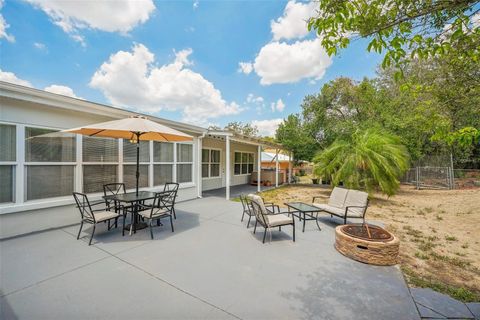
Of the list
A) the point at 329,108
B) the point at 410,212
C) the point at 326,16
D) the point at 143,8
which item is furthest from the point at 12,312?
the point at 329,108

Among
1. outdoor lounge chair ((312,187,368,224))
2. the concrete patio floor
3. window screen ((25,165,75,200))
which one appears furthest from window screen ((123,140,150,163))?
outdoor lounge chair ((312,187,368,224))

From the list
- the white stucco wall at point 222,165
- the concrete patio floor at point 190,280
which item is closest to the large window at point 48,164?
the concrete patio floor at point 190,280

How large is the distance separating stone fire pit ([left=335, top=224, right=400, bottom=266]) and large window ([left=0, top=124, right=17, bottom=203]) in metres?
6.69

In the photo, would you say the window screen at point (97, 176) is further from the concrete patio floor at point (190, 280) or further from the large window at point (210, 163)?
the large window at point (210, 163)

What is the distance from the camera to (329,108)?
49.5 feet

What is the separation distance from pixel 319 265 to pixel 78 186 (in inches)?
228

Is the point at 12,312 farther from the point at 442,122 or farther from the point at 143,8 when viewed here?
the point at 143,8

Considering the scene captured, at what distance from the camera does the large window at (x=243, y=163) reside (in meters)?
13.7

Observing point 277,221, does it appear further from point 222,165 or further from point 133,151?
point 222,165

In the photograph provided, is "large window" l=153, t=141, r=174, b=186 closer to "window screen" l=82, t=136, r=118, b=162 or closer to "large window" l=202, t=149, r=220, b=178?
"window screen" l=82, t=136, r=118, b=162

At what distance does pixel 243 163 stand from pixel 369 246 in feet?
37.2

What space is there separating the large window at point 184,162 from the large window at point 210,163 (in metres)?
2.70

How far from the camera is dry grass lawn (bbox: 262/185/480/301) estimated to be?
9.84 ft

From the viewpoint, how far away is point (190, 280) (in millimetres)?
2824
